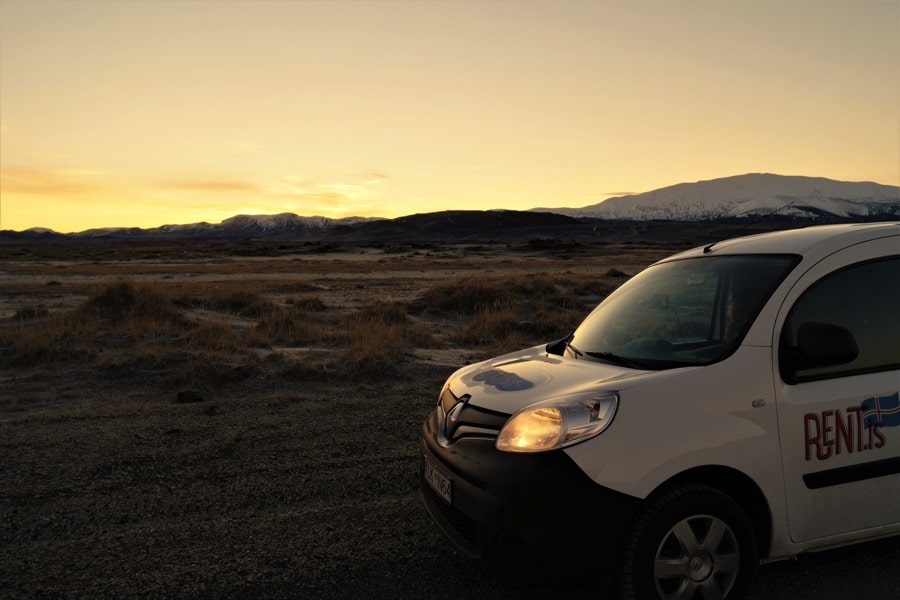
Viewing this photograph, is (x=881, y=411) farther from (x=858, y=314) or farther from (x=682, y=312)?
(x=682, y=312)

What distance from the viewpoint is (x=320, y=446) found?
5867mm

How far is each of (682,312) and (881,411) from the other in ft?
3.46

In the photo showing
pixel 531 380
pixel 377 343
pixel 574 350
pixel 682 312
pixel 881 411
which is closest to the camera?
pixel 881 411

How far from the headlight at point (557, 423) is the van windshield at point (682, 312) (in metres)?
0.49

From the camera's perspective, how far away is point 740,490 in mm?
3041

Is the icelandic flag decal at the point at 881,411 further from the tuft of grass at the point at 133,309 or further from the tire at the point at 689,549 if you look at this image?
the tuft of grass at the point at 133,309

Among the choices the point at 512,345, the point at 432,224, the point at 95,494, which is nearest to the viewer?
the point at 95,494

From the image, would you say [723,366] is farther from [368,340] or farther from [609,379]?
[368,340]

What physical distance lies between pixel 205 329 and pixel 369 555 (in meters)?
8.98

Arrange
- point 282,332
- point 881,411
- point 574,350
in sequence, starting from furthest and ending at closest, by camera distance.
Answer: point 282,332, point 574,350, point 881,411

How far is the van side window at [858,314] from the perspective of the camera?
3162 mm

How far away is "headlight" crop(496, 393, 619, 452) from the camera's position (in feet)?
9.38

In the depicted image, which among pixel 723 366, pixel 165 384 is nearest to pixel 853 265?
pixel 723 366

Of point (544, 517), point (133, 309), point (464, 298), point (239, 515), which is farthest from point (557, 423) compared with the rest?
point (464, 298)
